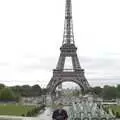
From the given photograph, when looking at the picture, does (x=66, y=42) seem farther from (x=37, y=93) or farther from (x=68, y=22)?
(x=37, y=93)

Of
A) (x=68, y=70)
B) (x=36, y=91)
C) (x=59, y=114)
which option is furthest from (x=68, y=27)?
(x=59, y=114)

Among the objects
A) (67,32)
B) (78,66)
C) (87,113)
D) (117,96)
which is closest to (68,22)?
(67,32)

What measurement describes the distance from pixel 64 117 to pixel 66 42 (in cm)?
8061

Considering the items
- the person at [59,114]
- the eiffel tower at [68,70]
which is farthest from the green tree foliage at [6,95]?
the person at [59,114]

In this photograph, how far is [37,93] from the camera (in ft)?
352

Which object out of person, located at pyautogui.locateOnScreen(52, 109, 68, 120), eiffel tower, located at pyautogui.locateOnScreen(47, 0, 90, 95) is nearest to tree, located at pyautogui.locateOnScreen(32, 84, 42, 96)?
eiffel tower, located at pyautogui.locateOnScreen(47, 0, 90, 95)

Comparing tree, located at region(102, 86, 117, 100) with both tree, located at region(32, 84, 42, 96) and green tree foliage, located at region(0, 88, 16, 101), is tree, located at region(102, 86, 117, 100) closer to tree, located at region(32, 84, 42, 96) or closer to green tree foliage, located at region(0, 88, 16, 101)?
tree, located at region(32, 84, 42, 96)

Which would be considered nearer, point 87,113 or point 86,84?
point 87,113

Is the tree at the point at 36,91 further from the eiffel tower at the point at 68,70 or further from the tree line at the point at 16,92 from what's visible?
the eiffel tower at the point at 68,70

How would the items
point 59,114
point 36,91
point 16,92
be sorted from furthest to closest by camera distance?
point 36,91 < point 16,92 < point 59,114

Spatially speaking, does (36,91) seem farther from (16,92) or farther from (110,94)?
(110,94)

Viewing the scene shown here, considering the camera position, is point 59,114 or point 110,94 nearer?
point 59,114

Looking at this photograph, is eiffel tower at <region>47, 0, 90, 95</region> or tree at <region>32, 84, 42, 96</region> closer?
eiffel tower at <region>47, 0, 90, 95</region>

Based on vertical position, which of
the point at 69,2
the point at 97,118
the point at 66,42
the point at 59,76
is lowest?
the point at 97,118
